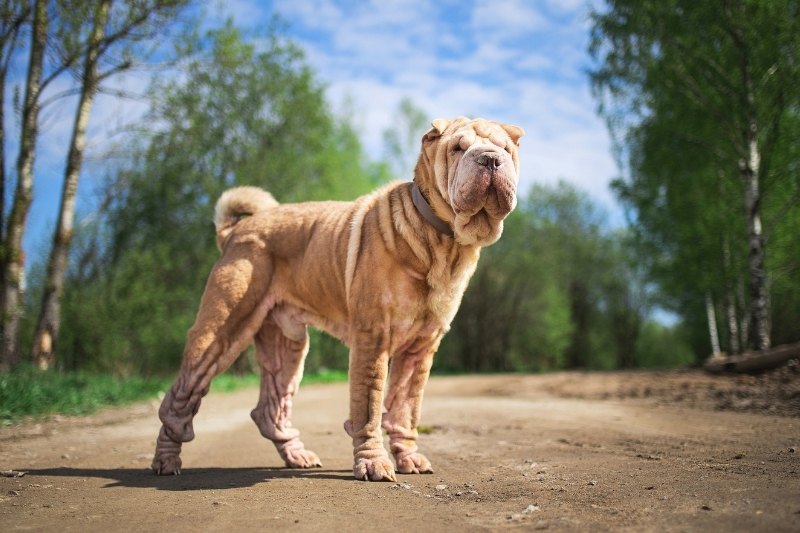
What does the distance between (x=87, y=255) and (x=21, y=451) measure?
16.0 m

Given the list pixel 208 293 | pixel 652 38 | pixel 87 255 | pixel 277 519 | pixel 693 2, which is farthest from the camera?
pixel 87 255

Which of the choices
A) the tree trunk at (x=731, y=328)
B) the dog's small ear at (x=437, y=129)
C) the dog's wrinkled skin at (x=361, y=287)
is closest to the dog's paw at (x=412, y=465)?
the dog's wrinkled skin at (x=361, y=287)

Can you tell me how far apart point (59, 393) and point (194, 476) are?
6.10 meters

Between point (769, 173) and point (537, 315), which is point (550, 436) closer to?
point (769, 173)

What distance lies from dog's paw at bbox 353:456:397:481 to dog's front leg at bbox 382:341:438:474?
1.34 feet

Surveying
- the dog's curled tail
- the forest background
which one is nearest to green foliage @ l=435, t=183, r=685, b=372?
the forest background

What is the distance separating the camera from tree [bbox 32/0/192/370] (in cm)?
1411

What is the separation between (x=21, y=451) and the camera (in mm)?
6484

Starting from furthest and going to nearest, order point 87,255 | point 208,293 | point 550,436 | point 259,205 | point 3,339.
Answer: point 87,255 → point 3,339 → point 550,436 → point 259,205 → point 208,293

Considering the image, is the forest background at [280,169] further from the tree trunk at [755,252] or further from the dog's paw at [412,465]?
the dog's paw at [412,465]

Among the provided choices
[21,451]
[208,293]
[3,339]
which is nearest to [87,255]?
[3,339]

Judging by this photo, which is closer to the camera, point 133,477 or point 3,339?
point 133,477

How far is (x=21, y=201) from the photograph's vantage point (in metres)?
13.4

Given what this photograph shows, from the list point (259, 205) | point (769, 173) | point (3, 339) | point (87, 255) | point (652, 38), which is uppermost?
point (652, 38)
